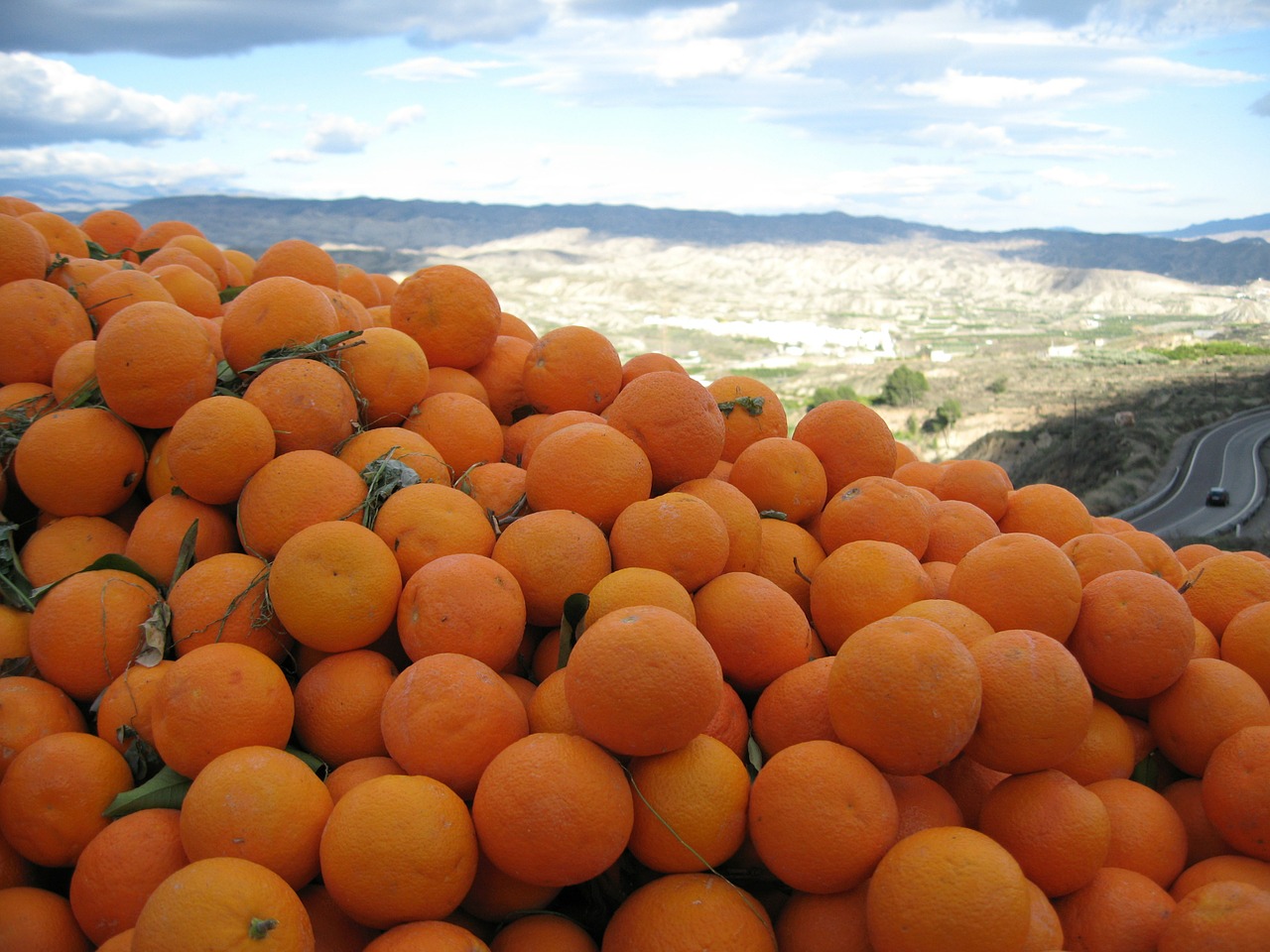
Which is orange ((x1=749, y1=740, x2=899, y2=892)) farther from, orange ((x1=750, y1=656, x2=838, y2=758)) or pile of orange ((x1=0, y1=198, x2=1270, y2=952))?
orange ((x1=750, y1=656, x2=838, y2=758))

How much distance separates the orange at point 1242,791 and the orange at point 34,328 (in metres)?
4.34

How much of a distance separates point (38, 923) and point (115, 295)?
2.58 metres

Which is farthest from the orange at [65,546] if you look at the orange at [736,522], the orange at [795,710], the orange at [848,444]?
the orange at [848,444]

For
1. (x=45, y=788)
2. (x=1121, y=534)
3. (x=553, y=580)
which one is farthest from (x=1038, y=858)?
(x=45, y=788)

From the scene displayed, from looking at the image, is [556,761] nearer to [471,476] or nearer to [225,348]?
[471,476]

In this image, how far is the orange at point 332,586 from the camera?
2.29 meters

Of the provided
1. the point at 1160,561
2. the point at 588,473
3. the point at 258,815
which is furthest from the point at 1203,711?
the point at 258,815

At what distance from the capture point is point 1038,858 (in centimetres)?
201

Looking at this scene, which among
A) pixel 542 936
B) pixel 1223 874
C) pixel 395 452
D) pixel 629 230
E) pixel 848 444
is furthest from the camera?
pixel 629 230

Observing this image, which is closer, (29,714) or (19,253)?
(29,714)

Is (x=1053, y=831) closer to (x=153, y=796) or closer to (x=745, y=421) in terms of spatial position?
(x=745, y=421)

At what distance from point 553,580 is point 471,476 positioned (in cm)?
73

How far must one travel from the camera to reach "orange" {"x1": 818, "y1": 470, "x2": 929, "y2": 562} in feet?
9.64

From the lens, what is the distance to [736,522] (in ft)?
9.20
